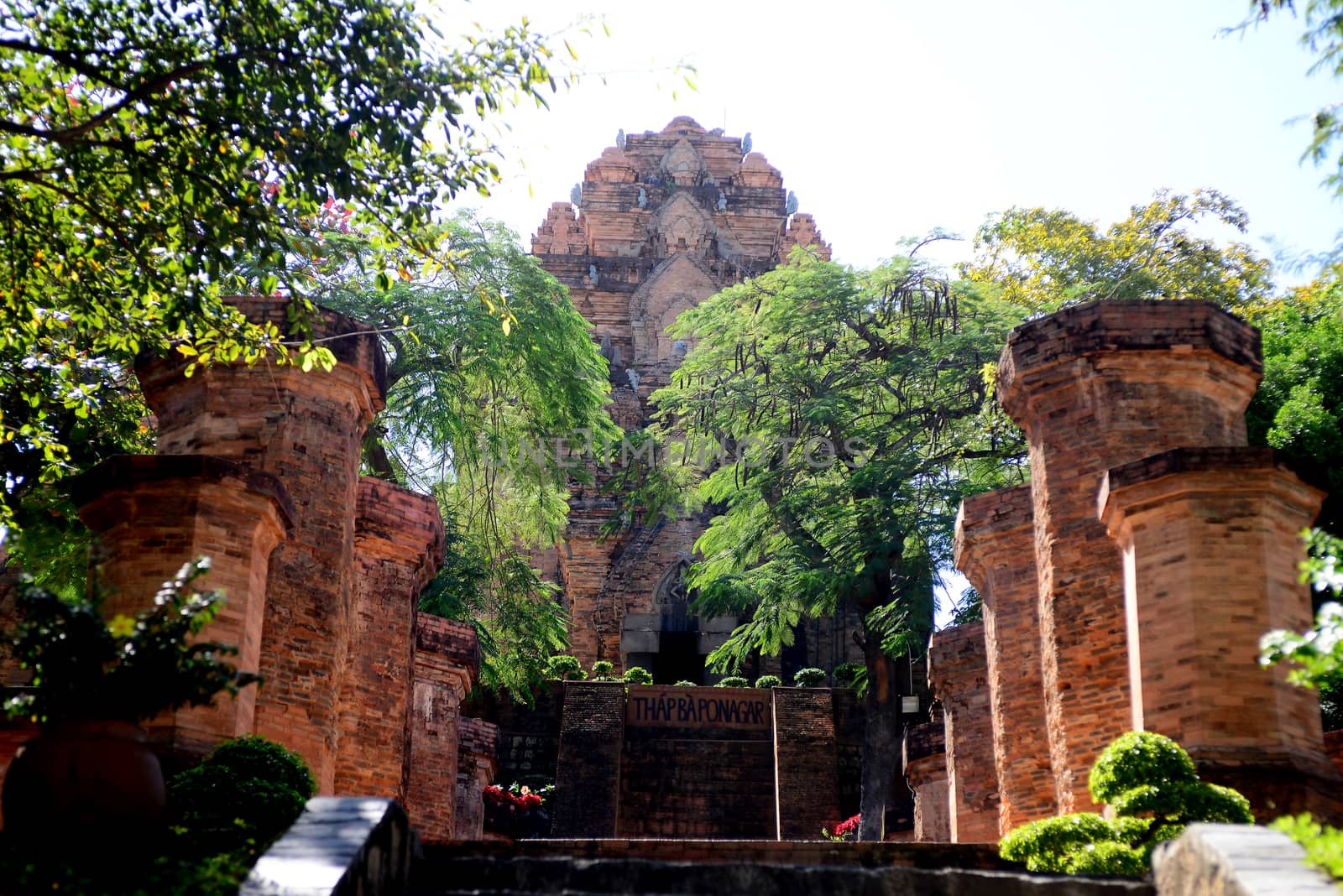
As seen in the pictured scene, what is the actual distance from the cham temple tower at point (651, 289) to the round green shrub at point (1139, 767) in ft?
84.3

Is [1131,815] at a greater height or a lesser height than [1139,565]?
lesser

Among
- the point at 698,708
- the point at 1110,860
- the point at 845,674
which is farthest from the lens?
the point at 845,674

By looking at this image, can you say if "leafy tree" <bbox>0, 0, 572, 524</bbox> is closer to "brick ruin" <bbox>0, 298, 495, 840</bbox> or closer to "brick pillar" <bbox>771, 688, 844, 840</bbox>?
"brick ruin" <bbox>0, 298, 495, 840</bbox>

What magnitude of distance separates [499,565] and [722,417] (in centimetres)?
406

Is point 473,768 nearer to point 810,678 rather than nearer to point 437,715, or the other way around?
point 437,715

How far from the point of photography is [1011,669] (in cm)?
1314

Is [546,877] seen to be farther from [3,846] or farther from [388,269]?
[388,269]

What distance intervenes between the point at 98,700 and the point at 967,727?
1040 centimetres

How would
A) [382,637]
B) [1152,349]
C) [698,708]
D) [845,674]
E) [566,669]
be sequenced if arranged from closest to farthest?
1. [1152,349]
2. [382,637]
3. [698,708]
4. [845,674]
5. [566,669]

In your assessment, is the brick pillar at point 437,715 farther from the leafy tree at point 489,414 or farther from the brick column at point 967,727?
the brick column at point 967,727

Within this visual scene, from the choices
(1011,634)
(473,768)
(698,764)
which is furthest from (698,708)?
(1011,634)

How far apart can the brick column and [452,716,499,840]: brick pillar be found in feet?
22.7

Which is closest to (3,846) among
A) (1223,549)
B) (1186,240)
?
(1223,549)

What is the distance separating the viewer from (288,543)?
11203 mm
